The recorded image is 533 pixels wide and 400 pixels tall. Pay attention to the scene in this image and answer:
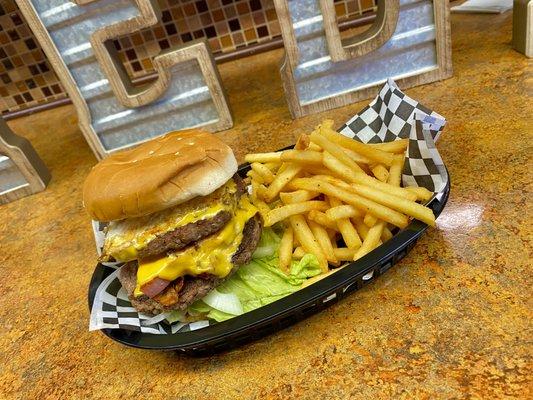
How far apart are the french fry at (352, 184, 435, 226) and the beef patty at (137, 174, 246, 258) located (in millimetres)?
415

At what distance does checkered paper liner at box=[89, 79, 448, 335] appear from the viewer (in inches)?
49.0

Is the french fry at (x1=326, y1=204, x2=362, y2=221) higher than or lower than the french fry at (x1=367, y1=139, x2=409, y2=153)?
lower

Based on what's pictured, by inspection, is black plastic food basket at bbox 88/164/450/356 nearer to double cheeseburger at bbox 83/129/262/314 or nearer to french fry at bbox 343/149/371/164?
double cheeseburger at bbox 83/129/262/314

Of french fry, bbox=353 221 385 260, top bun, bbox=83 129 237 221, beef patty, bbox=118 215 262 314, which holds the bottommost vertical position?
french fry, bbox=353 221 385 260

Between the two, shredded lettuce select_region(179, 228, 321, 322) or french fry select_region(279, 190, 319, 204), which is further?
french fry select_region(279, 190, 319, 204)

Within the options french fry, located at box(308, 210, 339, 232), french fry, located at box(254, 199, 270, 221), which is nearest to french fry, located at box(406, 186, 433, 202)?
french fry, located at box(308, 210, 339, 232)

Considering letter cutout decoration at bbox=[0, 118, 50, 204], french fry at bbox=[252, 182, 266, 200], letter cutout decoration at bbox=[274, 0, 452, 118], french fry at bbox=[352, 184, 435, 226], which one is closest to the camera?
french fry at bbox=[352, 184, 435, 226]

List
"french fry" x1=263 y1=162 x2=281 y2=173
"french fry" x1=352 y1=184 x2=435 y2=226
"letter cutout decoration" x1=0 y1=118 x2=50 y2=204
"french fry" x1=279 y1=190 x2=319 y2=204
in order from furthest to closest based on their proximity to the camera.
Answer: "letter cutout decoration" x1=0 y1=118 x2=50 y2=204, "french fry" x1=263 y1=162 x2=281 y2=173, "french fry" x1=279 y1=190 x2=319 y2=204, "french fry" x1=352 y1=184 x2=435 y2=226

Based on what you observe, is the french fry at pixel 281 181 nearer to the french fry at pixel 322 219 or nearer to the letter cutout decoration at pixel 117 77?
the french fry at pixel 322 219

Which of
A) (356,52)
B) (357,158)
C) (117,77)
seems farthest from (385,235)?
(117,77)

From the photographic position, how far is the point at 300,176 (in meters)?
1.49

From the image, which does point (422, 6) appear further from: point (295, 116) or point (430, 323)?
point (430, 323)

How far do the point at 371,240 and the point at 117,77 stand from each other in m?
1.71

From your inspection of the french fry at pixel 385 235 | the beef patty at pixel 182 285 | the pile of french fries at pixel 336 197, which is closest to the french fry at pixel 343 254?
the pile of french fries at pixel 336 197
